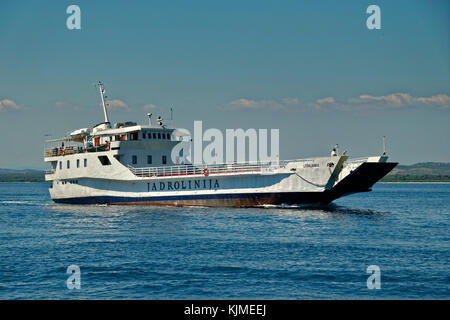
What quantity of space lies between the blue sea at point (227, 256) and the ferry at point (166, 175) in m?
3.10

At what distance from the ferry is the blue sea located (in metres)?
3.10

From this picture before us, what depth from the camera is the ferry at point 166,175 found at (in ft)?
123

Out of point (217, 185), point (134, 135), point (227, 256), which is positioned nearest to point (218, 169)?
point (217, 185)

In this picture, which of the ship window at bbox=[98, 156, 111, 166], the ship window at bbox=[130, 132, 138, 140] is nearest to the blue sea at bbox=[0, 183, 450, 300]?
the ship window at bbox=[98, 156, 111, 166]

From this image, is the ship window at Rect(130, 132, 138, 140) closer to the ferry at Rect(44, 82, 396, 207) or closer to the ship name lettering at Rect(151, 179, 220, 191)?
the ferry at Rect(44, 82, 396, 207)

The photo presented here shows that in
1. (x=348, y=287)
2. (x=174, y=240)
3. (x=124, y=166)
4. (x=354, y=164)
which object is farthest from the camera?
Answer: (x=124, y=166)

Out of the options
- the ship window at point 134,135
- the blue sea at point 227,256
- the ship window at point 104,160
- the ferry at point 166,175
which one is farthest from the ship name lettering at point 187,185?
the ship window at point 104,160

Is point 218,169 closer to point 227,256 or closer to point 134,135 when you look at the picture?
point 134,135

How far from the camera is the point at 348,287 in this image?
16.4m

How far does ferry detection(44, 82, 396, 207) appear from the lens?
123 feet

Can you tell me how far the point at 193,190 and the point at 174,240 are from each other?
16013mm

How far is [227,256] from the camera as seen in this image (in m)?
21.3
